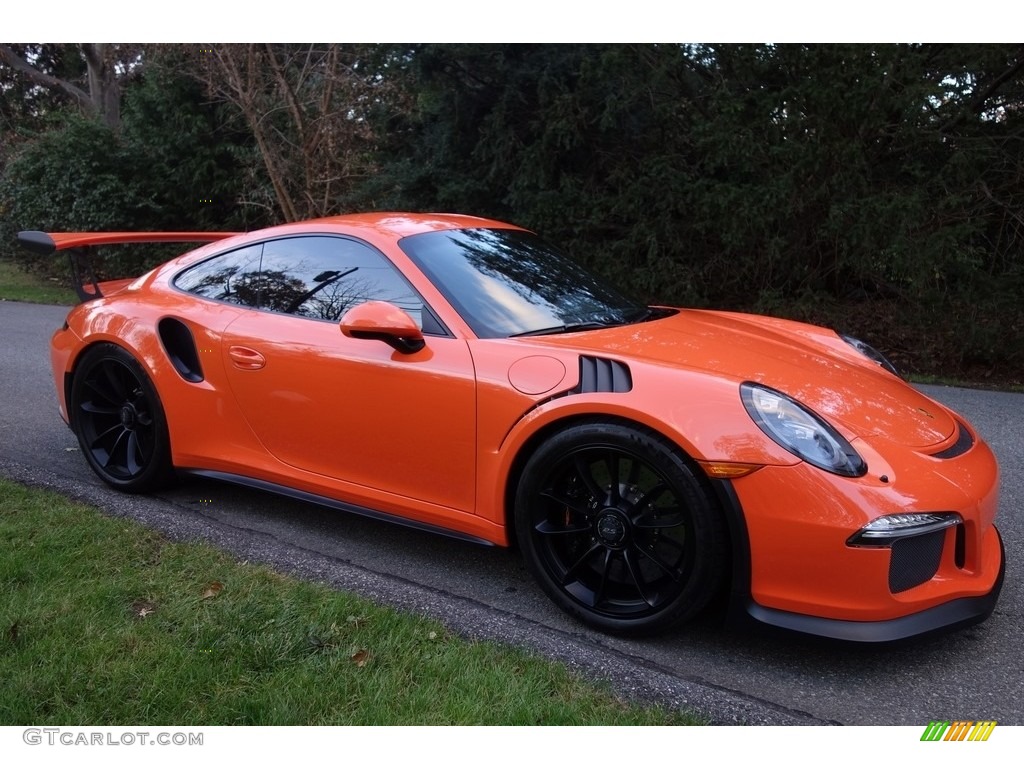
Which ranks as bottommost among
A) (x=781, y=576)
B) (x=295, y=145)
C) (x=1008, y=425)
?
(x=1008, y=425)

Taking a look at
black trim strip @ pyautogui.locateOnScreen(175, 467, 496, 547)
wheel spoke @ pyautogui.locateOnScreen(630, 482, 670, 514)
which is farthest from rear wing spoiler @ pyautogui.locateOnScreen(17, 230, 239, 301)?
wheel spoke @ pyautogui.locateOnScreen(630, 482, 670, 514)

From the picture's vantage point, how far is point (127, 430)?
4.23m

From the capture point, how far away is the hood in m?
2.79

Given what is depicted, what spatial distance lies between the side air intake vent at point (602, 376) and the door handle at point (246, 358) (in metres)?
1.46

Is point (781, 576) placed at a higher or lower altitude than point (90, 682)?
higher

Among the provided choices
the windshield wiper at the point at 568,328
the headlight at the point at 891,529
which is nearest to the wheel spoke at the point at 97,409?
the windshield wiper at the point at 568,328

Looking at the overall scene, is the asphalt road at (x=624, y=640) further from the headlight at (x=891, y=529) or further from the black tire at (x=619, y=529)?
the headlight at (x=891, y=529)

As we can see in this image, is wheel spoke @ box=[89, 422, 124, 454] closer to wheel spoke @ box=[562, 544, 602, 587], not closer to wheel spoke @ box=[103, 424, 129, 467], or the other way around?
wheel spoke @ box=[103, 424, 129, 467]

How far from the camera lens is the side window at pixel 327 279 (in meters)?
3.42

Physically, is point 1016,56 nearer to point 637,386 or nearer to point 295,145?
point 637,386

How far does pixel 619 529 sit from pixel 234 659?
1271 millimetres

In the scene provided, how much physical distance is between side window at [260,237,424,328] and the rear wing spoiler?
683 mm

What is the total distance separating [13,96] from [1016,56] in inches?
968

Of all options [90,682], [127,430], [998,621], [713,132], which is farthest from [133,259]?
[998,621]
